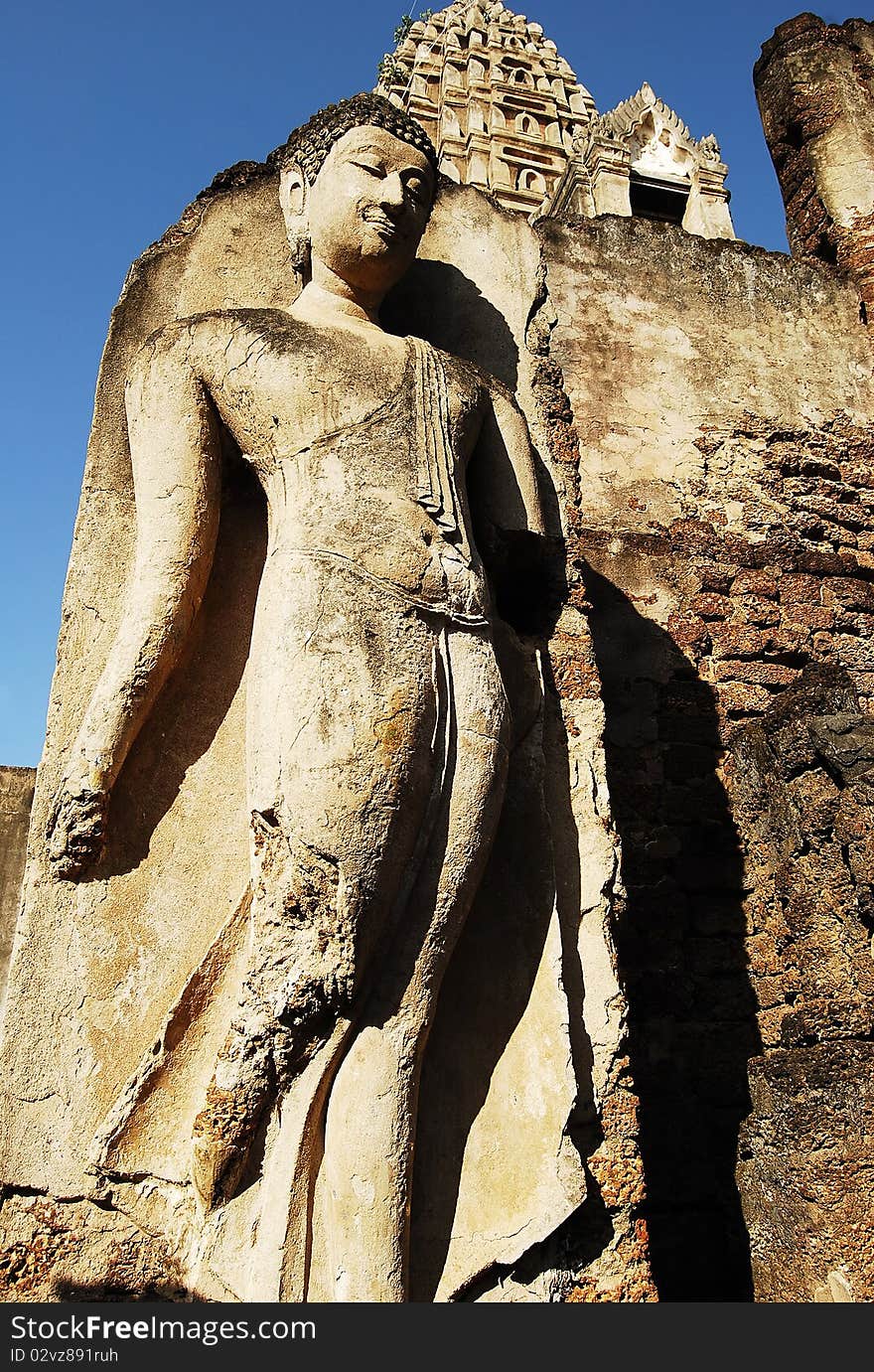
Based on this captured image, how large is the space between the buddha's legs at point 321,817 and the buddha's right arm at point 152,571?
0.25 meters

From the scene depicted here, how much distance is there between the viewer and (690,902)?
3.85 m

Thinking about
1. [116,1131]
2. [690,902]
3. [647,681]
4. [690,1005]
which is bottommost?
[116,1131]

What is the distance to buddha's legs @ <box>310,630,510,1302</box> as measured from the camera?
2.11 metres

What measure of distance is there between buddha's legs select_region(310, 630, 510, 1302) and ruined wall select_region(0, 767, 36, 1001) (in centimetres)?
279

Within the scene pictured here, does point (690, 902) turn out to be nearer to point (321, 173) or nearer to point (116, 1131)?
point (116, 1131)

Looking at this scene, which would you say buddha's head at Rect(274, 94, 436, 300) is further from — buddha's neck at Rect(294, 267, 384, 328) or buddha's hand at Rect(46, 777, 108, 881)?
buddha's hand at Rect(46, 777, 108, 881)

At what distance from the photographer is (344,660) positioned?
7.90ft

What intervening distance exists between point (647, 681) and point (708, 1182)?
1696 millimetres

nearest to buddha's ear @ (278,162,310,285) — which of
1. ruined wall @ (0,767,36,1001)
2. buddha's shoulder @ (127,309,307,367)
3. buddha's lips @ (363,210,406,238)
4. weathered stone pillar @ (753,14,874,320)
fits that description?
buddha's lips @ (363,210,406,238)

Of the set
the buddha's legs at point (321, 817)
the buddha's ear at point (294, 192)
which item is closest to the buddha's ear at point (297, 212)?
the buddha's ear at point (294, 192)

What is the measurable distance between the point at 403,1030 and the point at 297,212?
2114 mm

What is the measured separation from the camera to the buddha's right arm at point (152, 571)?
2.46 meters

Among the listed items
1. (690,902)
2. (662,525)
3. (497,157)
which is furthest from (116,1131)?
(497,157)

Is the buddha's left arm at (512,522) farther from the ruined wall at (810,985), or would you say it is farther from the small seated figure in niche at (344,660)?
the ruined wall at (810,985)
